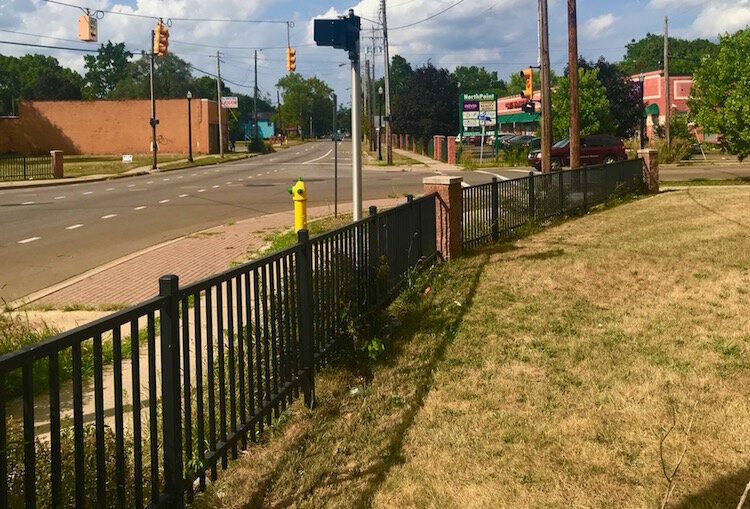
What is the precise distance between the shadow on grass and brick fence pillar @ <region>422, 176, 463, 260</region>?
22.0ft

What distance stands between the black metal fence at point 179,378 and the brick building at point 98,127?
6205 cm

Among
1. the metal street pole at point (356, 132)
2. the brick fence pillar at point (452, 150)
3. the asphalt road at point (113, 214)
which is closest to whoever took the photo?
the metal street pole at point (356, 132)

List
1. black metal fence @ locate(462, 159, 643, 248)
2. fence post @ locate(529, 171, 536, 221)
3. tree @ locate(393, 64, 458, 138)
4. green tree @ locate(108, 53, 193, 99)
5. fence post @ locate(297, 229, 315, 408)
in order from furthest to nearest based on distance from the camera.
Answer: green tree @ locate(108, 53, 193, 99), tree @ locate(393, 64, 458, 138), fence post @ locate(529, 171, 536, 221), black metal fence @ locate(462, 159, 643, 248), fence post @ locate(297, 229, 315, 408)

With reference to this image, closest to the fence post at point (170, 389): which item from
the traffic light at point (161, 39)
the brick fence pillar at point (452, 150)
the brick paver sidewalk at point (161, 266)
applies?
the brick paver sidewalk at point (161, 266)

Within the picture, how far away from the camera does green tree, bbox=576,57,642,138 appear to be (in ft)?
174

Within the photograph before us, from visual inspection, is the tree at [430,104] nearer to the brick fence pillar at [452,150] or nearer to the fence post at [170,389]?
the brick fence pillar at [452,150]

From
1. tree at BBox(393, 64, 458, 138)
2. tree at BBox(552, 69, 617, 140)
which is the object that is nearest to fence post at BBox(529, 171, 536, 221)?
tree at BBox(552, 69, 617, 140)

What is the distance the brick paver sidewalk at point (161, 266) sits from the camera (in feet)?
31.4

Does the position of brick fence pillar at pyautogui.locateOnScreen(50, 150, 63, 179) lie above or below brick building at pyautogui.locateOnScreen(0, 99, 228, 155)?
below

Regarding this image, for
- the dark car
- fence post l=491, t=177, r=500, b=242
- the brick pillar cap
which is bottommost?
fence post l=491, t=177, r=500, b=242

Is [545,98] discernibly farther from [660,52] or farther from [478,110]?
[660,52]

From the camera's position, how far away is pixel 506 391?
571 centimetres

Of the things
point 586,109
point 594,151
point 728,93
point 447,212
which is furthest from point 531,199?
point 586,109

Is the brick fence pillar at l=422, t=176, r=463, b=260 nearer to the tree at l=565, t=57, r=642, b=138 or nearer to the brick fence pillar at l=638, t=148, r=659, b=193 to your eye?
the brick fence pillar at l=638, t=148, r=659, b=193
